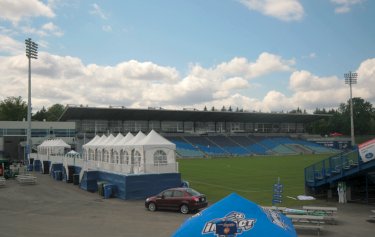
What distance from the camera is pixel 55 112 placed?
139750 millimetres

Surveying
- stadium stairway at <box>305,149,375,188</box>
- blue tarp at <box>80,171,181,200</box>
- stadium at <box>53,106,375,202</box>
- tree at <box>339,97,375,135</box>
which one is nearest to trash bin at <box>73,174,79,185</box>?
blue tarp at <box>80,171,181,200</box>

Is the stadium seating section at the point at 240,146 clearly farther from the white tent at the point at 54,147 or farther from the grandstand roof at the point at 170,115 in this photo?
the white tent at the point at 54,147

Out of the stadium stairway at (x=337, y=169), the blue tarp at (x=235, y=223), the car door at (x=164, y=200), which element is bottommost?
the car door at (x=164, y=200)

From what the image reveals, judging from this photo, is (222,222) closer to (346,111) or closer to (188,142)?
(188,142)

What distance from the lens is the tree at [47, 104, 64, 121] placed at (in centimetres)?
13550

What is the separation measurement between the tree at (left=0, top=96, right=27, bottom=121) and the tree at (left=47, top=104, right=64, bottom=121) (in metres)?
21.4

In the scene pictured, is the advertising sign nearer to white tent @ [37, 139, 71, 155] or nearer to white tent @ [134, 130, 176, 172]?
white tent @ [134, 130, 176, 172]

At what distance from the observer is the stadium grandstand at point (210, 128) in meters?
86.7

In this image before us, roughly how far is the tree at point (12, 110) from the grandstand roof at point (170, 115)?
29.1m

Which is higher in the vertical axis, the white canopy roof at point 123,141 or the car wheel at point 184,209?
the white canopy roof at point 123,141

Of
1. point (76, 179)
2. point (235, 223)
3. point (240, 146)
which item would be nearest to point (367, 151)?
point (235, 223)

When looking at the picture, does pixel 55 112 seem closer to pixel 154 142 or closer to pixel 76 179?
pixel 76 179

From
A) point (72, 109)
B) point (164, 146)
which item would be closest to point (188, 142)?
point (72, 109)

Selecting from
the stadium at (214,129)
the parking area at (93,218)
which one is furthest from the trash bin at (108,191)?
the stadium at (214,129)
